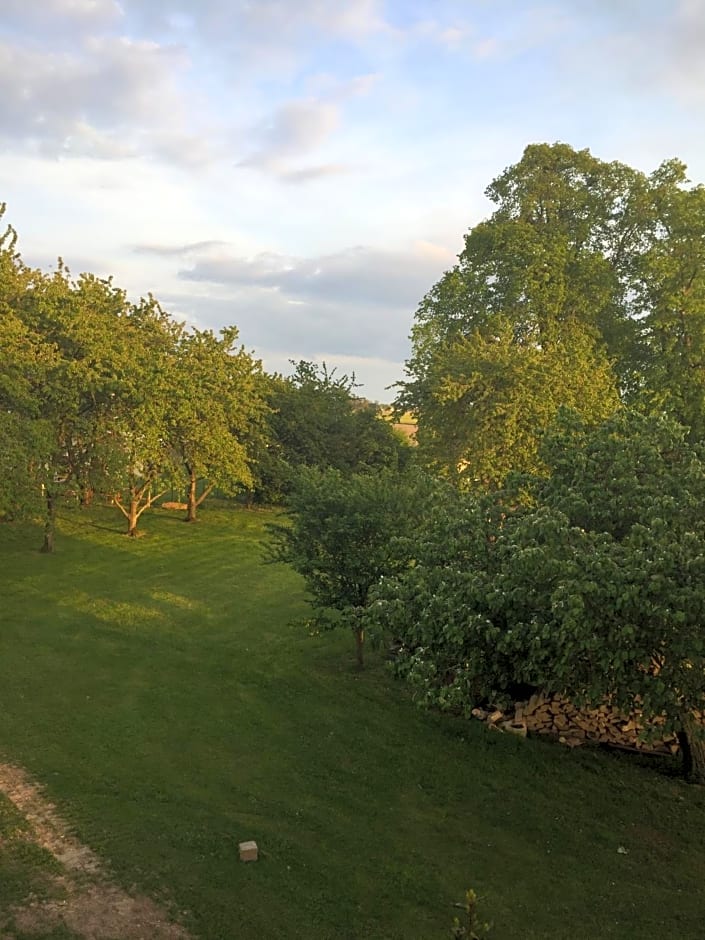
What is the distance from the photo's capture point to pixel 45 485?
31203mm

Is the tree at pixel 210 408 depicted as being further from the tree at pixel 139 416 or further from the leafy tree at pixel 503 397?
the leafy tree at pixel 503 397

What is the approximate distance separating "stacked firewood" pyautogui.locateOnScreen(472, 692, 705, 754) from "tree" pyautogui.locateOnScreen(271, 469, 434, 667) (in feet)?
14.8

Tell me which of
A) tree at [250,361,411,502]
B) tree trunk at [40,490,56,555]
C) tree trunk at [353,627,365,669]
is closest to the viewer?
tree trunk at [353,627,365,669]

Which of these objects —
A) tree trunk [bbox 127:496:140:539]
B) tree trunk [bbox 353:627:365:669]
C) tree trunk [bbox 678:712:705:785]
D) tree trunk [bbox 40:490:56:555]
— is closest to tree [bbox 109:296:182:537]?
tree trunk [bbox 127:496:140:539]

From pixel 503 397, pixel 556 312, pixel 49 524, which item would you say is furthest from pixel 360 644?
pixel 49 524

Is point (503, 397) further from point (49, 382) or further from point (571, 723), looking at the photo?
point (49, 382)

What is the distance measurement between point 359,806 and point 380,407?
41465 mm

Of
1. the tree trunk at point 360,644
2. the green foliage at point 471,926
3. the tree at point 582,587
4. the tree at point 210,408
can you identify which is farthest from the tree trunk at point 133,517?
the green foliage at point 471,926

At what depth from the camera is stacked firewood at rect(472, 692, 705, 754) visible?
53.7ft

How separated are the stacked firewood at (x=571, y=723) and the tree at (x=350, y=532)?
450 centimetres

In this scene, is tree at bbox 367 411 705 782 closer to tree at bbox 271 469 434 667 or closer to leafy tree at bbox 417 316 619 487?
tree at bbox 271 469 434 667

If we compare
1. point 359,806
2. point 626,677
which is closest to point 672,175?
point 626,677

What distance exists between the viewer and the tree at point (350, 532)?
19.3 metres

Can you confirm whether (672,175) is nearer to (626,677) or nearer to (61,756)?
(626,677)
